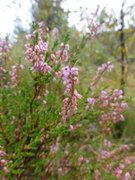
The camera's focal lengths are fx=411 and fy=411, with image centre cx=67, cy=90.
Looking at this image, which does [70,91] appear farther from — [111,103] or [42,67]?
[111,103]

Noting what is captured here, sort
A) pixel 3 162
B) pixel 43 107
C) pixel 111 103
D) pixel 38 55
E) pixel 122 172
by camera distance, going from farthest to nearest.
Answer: pixel 122 172, pixel 111 103, pixel 43 107, pixel 3 162, pixel 38 55

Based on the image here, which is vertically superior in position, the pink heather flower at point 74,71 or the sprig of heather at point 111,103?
the sprig of heather at point 111,103

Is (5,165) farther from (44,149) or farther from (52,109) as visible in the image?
(44,149)

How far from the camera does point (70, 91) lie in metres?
1.69

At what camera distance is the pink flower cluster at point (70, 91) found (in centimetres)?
156

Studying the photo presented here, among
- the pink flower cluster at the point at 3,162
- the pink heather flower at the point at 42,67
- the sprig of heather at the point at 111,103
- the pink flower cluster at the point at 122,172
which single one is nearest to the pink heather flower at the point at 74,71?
the pink heather flower at the point at 42,67

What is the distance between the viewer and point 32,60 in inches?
66.9

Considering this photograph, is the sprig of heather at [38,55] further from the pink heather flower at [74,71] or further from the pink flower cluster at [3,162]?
the pink flower cluster at [3,162]

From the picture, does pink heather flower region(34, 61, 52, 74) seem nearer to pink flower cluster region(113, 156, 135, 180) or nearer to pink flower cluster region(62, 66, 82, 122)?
pink flower cluster region(62, 66, 82, 122)

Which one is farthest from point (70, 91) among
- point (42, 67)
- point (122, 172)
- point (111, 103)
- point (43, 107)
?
point (122, 172)

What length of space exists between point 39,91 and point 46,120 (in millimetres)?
145

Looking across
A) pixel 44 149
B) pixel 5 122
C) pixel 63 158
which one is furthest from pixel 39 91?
pixel 63 158

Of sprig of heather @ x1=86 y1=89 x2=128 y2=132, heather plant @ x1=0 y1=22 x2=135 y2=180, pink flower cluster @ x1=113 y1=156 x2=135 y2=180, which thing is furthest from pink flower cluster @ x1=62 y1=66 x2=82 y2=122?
pink flower cluster @ x1=113 y1=156 x2=135 y2=180

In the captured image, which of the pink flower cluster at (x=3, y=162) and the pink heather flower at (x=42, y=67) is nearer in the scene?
the pink heather flower at (x=42, y=67)
